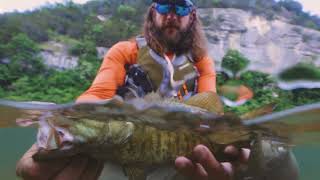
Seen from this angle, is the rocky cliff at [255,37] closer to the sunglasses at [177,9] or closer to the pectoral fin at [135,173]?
the sunglasses at [177,9]

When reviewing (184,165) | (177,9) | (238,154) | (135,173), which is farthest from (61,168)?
(177,9)

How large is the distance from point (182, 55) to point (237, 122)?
31 centimetres

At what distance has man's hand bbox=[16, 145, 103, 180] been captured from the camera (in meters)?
1.47

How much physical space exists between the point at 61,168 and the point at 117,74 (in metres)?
0.37

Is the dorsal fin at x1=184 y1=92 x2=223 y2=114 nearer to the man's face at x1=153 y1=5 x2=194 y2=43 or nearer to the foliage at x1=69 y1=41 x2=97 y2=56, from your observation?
the man's face at x1=153 y1=5 x2=194 y2=43

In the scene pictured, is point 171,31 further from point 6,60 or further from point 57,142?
point 6,60

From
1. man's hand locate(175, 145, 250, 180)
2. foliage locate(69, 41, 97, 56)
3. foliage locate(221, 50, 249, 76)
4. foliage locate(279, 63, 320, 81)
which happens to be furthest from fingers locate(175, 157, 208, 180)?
foliage locate(69, 41, 97, 56)

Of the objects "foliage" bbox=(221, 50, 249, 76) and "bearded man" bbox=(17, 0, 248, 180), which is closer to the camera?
"bearded man" bbox=(17, 0, 248, 180)

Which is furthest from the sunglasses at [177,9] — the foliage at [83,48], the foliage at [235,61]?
the foliage at [83,48]

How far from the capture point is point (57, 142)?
1.42 meters

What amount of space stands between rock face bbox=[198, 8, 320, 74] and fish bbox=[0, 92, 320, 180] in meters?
2.17

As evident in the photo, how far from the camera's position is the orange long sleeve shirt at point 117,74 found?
1732 millimetres

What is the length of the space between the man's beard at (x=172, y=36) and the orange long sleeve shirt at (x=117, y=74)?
0.24ft

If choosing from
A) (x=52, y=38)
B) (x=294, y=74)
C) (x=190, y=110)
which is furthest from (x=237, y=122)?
(x=52, y=38)
